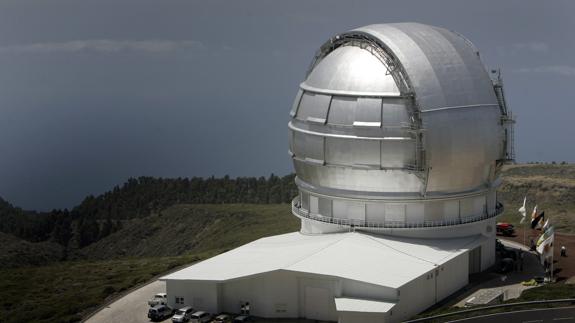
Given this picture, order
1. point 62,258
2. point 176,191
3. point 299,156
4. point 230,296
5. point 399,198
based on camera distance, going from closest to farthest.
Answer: point 230,296
point 399,198
point 299,156
point 62,258
point 176,191

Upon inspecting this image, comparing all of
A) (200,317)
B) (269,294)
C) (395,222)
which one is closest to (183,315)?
(200,317)

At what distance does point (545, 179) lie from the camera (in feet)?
364

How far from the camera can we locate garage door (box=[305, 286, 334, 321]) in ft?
190

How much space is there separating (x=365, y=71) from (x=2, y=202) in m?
129

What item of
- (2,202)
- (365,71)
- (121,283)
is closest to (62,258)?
(121,283)

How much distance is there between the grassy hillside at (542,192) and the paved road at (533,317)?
38840 millimetres

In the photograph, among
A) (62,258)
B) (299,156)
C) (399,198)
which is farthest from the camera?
(62,258)

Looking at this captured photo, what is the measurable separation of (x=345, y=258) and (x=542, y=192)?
5493cm

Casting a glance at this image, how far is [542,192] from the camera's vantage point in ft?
353

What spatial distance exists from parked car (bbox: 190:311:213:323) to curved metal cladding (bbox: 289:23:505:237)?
530 inches

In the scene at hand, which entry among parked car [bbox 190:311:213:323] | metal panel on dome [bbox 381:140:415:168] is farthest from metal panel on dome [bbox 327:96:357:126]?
parked car [bbox 190:311:213:323]

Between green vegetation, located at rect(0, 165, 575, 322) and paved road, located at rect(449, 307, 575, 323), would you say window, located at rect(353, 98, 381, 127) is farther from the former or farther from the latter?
paved road, located at rect(449, 307, 575, 323)

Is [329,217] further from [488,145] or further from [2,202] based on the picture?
[2,202]

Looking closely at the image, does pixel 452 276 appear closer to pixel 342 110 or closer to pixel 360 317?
pixel 360 317
